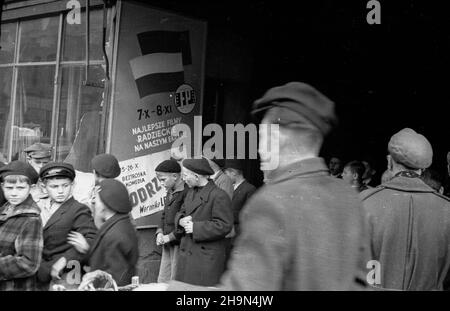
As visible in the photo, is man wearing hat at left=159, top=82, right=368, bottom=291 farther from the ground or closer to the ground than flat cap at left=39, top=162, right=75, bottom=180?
closer to the ground

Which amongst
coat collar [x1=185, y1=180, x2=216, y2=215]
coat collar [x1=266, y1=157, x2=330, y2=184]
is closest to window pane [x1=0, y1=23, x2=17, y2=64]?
coat collar [x1=185, y1=180, x2=216, y2=215]

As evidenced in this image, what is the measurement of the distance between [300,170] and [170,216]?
392cm

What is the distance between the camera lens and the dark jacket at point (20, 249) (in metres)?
4.06

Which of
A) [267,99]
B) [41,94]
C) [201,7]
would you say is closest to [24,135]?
[41,94]

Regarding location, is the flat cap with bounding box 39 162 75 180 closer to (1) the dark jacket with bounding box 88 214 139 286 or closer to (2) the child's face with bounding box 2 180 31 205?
(2) the child's face with bounding box 2 180 31 205

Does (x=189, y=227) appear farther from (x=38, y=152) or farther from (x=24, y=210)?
(x=38, y=152)

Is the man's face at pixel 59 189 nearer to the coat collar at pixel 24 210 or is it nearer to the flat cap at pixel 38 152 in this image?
the coat collar at pixel 24 210

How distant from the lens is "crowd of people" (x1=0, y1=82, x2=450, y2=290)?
88.4 inches

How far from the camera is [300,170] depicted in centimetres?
240

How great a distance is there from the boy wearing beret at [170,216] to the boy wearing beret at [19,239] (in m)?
1.76

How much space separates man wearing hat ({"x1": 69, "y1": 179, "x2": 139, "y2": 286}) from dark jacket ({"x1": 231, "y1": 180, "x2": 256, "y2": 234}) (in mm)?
2286

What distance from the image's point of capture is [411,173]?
384 centimetres

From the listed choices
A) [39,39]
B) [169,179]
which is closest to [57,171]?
[169,179]
